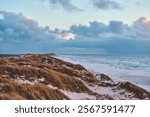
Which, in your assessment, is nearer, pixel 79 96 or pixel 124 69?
pixel 79 96

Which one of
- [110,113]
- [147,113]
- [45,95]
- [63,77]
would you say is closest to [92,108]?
[110,113]

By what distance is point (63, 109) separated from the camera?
542 inches

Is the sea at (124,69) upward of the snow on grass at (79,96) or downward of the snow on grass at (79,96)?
downward

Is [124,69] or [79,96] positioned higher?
[79,96]

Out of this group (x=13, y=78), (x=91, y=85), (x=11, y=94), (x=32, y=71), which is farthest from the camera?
(x=91, y=85)

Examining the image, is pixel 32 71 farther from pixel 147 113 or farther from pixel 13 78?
pixel 147 113

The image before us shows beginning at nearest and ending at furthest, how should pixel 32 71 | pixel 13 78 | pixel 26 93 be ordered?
1. pixel 26 93
2. pixel 13 78
3. pixel 32 71

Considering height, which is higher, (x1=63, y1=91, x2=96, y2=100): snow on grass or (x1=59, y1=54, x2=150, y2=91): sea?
(x1=63, y1=91, x2=96, y2=100): snow on grass

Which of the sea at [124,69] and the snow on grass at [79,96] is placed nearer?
the snow on grass at [79,96]

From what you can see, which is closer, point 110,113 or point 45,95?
point 110,113

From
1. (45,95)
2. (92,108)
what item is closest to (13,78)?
(45,95)

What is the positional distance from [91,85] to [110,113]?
621 inches

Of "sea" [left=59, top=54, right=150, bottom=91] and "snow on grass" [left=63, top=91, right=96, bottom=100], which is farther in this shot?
"sea" [left=59, top=54, right=150, bottom=91]

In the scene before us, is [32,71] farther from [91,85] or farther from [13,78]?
[91,85]
